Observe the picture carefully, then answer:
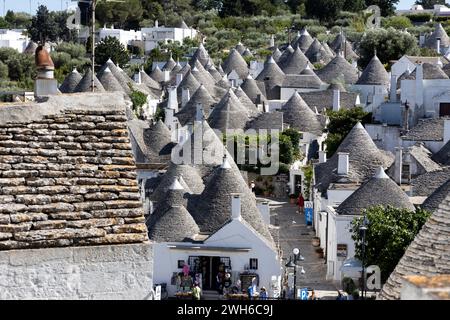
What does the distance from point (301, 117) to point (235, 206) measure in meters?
22.2

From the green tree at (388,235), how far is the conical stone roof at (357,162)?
6668mm

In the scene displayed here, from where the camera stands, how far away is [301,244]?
3047cm

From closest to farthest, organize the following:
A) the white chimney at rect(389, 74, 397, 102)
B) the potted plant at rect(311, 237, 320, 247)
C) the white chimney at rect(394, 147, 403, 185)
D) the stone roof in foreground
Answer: the stone roof in foreground → the potted plant at rect(311, 237, 320, 247) → the white chimney at rect(394, 147, 403, 185) → the white chimney at rect(389, 74, 397, 102)

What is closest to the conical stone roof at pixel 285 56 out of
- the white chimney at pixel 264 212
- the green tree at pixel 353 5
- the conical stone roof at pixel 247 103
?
the conical stone roof at pixel 247 103

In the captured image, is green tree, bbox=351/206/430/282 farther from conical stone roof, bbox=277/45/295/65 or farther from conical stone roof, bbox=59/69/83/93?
conical stone roof, bbox=277/45/295/65

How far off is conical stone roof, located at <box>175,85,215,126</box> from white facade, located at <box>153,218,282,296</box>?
68.8 feet

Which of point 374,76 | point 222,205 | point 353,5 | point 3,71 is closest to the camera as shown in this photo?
point 222,205

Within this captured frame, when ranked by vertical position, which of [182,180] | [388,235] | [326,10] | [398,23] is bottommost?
[388,235]

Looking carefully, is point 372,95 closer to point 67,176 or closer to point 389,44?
point 389,44

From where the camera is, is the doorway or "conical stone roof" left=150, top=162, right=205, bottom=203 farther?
the doorway

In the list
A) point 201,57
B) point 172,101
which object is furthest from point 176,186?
point 201,57

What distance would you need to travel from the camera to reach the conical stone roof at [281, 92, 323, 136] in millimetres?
45219

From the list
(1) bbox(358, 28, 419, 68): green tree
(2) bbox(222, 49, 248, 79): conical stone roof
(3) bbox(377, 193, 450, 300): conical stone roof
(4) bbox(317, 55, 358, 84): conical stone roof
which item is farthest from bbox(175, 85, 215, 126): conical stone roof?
(3) bbox(377, 193, 450, 300): conical stone roof

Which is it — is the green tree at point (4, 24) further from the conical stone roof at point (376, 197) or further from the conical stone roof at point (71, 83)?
the conical stone roof at point (376, 197)
